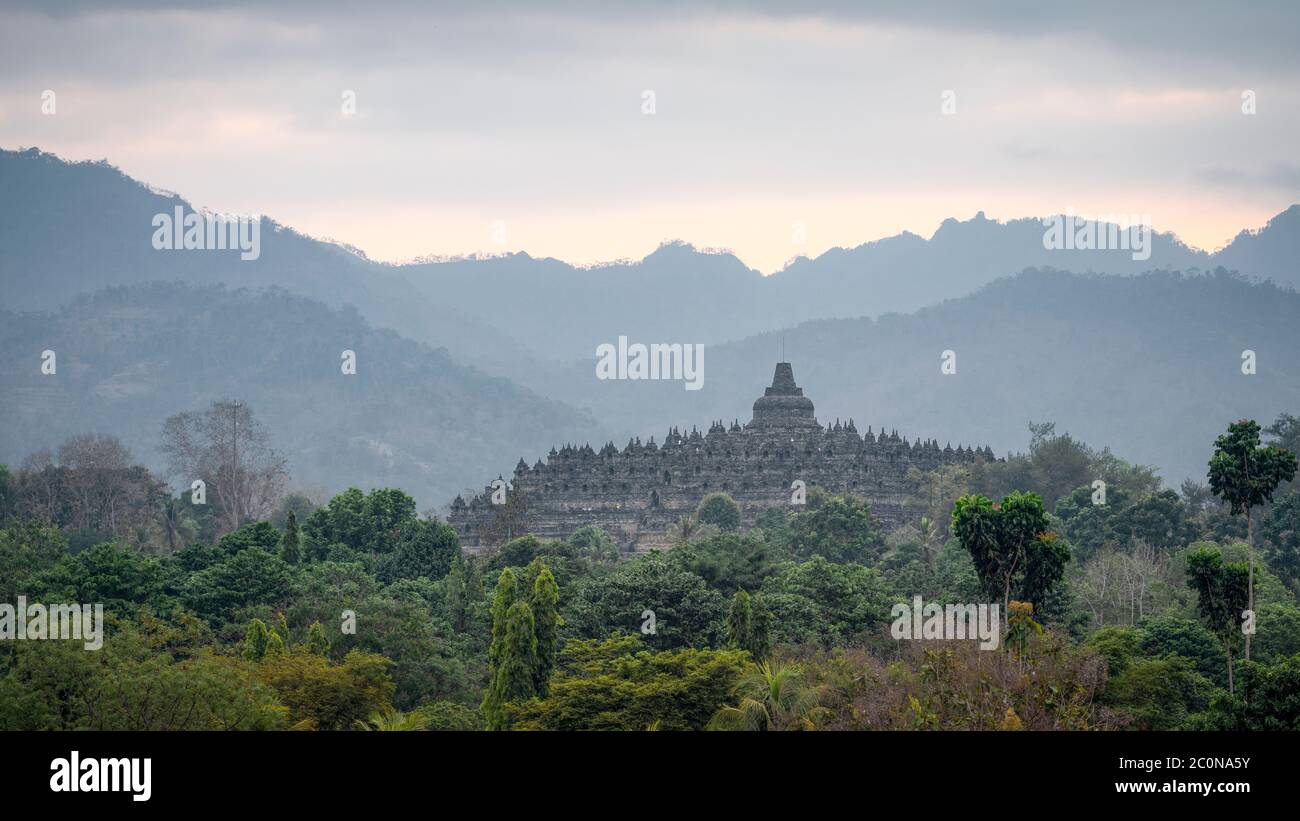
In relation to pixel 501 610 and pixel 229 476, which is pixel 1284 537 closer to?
pixel 501 610

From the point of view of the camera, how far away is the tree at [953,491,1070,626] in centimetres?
6303

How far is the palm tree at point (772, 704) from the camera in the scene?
54812mm

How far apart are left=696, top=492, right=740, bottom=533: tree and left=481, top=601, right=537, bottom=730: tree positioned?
50.6 m

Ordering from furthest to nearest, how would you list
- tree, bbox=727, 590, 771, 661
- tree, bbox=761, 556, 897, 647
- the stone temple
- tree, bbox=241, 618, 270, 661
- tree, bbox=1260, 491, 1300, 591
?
1. the stone temple
2. tree, bbox=1260, 491, 1300, 591
3. tree, bbox=761, 556, 897, 647
4. tree, bbox=241, 618, 270, 661
5. tree, bbox=727, 590, 771, 661

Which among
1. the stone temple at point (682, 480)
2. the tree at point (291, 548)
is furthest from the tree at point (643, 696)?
the stone temple at point (682, 480)

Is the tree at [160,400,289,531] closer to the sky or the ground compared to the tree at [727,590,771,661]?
closer to the sky

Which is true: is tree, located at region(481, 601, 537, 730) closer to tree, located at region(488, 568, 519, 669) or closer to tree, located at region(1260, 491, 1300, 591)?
tree, located at region(488, 568, 519, 669)

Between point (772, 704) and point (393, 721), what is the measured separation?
10593 mm

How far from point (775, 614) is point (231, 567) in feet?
71.0

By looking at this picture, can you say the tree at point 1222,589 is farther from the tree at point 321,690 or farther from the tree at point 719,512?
the tree at point 719,512

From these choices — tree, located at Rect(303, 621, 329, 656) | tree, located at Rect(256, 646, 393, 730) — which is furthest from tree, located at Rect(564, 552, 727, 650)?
tree, located at Rect(256, 646, 393, 730)

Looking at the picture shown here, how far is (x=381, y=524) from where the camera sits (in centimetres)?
9675

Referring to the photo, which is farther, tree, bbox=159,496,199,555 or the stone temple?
tree, bbox=159,496,199,555
